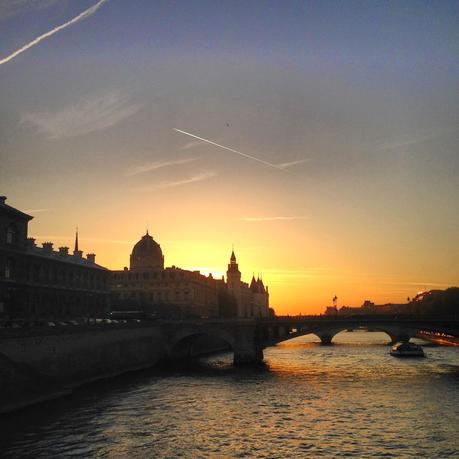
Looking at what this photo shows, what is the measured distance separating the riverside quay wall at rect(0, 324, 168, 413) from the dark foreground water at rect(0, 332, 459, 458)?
2714 mm

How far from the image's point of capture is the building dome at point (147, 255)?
183m

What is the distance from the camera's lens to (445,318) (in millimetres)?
88625

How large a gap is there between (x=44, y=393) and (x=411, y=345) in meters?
71.0

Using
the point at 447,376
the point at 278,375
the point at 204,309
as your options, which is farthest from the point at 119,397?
the point at 204,309

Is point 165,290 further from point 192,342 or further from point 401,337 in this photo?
point 401,337

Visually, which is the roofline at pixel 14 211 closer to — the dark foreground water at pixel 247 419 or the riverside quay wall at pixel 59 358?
the riverside quay wall at pixel 59 358

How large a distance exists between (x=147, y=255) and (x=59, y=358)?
131717 mm

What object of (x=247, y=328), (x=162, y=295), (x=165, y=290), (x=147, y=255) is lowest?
(x=247, y=328)

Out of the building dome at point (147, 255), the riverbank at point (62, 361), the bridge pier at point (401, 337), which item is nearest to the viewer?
the riverbank at point (62, 361)

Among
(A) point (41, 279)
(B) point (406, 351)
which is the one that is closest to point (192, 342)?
(A) point (41, 279)

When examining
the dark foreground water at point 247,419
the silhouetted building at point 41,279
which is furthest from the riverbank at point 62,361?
the silhouetted building at point 41,279

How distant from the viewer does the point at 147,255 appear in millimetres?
185250

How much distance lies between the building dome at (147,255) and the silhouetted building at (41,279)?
83.6 metres

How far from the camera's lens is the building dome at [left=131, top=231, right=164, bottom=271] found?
600 feet
